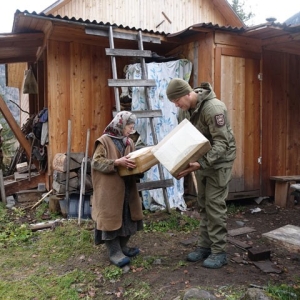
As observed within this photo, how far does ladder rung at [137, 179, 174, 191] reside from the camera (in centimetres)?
529

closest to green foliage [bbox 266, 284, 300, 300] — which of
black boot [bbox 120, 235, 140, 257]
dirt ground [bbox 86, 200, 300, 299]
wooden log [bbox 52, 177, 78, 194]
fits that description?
dirt ground [bbox 86, 200, 300, 299]

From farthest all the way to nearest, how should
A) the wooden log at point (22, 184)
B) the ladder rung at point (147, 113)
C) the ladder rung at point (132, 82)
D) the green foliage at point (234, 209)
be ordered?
the wooden log at point (22, 184) < the green foliage at point (234, 209) < the ladder rung at point (147, 113) < the ladder rung at point (132, 82)

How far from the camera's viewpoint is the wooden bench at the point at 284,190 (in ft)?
20.5

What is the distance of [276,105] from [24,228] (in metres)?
4.90

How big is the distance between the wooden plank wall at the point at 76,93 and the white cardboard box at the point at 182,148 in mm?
3662

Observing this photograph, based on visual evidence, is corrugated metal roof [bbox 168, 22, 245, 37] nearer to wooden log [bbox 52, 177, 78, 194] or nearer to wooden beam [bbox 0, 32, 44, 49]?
wooden beam [bbox 0, 32, 44, 49]

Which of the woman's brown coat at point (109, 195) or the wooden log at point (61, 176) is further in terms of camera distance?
the wooden log at point (61, 176)

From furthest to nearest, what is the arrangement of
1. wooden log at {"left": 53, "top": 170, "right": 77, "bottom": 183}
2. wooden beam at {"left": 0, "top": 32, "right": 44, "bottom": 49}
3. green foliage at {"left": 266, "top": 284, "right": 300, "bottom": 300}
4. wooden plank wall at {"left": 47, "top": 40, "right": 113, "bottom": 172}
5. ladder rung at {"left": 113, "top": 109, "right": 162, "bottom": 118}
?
wooden beam at {"left": 0, "top": 32, "right": 44, "bottom": 49} < wooden plank wall at {"left": 47, "top": 40, "right": 113, "bottom": 172} < wooden log at {"left": 53, "top": 170, "right": 77, "bottom": 183} < ladder rung at {"left": 113, "top": 109, "right": 162, "bottom": 118} < green foliage at {"left": 266, "top": 284, "right": 300, "bottom": 300}

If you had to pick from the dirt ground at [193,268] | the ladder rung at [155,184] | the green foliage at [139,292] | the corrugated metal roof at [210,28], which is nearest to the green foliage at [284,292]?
the dirt ground at [193,268]

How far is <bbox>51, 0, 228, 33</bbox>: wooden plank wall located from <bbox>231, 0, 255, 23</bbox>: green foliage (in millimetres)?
12619

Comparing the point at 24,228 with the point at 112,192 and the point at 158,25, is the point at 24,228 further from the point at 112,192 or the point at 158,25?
the point at 158,25

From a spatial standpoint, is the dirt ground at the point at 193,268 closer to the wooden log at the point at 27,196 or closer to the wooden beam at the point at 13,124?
the wooden log at the point at 27,196

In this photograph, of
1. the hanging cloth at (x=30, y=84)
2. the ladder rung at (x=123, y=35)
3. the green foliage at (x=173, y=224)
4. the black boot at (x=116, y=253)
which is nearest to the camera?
the black boot at (x=116, y=253)

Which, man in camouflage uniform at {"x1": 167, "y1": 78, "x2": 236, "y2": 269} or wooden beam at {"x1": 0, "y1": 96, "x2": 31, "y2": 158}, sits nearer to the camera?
man in camouflage uniform at {"x1": 167, "y1": 78, "x2": 236, "y2": 269}
